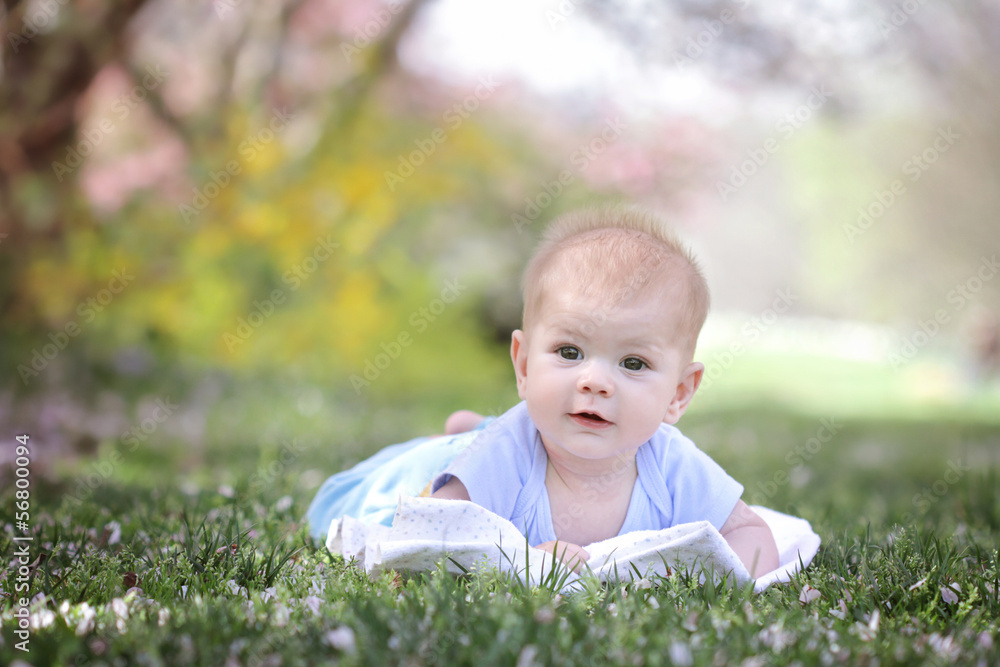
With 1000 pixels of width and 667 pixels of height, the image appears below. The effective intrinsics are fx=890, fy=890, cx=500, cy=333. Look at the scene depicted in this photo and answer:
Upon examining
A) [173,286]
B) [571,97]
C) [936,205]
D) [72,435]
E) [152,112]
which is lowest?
[72,435]

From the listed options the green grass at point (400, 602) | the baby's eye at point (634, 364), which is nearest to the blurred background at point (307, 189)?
the green grass at point (400, 602)

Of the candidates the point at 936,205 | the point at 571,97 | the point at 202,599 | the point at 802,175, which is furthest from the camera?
the point at 802,175

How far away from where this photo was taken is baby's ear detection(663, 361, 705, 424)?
2.54 meters

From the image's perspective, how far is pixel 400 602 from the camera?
194cm

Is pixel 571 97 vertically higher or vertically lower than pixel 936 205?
lower

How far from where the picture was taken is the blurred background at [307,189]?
19.7 ft

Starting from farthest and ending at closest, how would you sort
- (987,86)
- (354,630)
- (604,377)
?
(987,86), (604,377), (354,630)

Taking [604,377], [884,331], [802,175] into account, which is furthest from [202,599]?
[884,331]

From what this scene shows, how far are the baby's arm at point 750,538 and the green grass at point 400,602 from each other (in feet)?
0.45

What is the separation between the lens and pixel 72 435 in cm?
512

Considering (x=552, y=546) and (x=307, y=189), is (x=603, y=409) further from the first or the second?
(x=307, y=189)

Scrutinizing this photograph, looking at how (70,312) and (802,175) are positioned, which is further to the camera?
(802,175)

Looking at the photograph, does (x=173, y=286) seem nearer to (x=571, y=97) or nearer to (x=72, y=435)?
(x=72, y=435)

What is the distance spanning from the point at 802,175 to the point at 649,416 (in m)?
23.2
